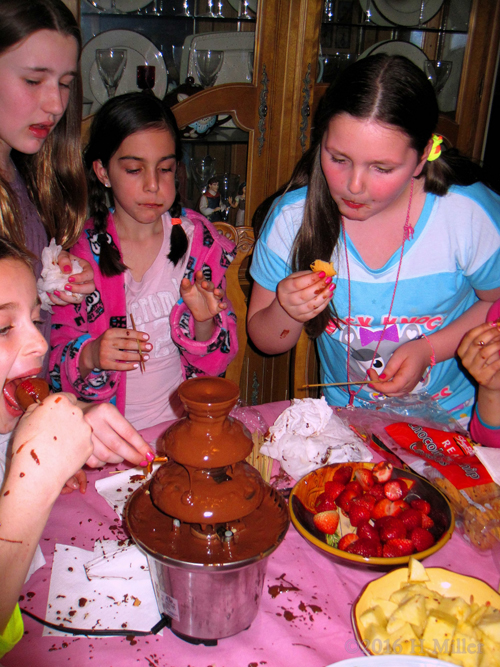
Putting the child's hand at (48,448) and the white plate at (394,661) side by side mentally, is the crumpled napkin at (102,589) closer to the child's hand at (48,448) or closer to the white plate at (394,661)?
the child's hand at (48,448)

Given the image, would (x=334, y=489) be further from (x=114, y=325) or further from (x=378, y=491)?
(x=114, y=325)

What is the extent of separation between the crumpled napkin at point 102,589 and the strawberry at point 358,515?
0.44 meters

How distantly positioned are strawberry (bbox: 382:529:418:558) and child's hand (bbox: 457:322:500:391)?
62cm

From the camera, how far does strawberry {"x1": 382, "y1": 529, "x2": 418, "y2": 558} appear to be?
1.05 metres

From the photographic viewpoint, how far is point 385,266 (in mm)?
1842

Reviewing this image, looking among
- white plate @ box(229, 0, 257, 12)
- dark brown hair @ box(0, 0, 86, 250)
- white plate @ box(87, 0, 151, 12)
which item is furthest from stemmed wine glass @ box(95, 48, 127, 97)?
dark brown hair @ box(0, 0, 86, 250)

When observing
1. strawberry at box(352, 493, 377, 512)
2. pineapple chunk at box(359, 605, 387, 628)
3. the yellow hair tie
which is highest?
the yellow hair tie

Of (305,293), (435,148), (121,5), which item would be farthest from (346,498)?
(121,5)

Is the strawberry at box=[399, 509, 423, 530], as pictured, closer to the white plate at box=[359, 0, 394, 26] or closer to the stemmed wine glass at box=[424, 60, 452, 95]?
the stemmed wine glass at box=[424, 60, 452, 95]

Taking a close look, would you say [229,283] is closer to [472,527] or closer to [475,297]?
[475,297]

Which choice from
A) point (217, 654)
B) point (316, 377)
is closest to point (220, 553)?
point (217, 654)

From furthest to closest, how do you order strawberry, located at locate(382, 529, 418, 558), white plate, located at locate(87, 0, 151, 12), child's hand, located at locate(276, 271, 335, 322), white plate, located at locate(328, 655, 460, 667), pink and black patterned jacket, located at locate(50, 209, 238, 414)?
1. white plate, located at locate(87, 0, 151, 12)
2. pink and black patterned jacket, located at locate(50, 209, 238, 414)
3. child's hand, located at locate(276, 271, 335, 322)
4. strawberry, located at locate(382, 529, 418, 558)
5. white plate, located at locate(328, 655, 460, 667)

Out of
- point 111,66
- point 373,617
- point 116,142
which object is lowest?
point 373,617

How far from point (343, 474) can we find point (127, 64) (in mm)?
2162
